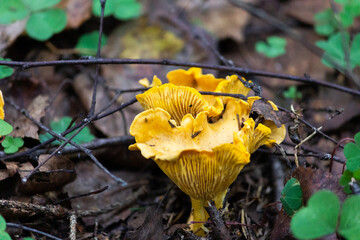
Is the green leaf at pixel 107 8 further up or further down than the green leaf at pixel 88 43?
further up

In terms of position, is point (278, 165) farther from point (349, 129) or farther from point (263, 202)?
point (349, 129)

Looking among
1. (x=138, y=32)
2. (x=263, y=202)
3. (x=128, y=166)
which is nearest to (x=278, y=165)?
(x=263, y=202)

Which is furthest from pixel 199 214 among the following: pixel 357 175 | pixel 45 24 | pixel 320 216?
pixel 45 24

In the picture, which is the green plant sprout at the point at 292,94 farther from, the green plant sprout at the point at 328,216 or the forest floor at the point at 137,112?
the green plant sprout at the point at 328,216

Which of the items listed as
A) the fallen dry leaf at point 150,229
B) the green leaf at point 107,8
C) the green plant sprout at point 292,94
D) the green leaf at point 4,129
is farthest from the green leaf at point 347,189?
the green leaf at point 107,8

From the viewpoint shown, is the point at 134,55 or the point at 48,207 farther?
the point at 134,55

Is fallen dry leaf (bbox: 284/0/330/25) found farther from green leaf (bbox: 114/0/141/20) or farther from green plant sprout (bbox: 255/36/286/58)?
green leaf (bbox: 114/0/141/20)

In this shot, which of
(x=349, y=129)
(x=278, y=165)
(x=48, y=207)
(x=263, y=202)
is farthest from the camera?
(x=349, y=129)

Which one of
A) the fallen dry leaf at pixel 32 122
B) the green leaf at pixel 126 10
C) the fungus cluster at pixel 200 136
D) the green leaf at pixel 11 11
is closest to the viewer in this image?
the fungus cluster at pixel 200 136
